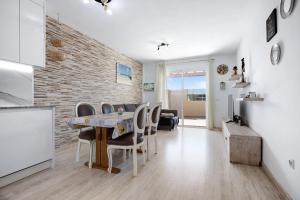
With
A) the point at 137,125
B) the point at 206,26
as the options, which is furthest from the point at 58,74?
the point at 206,26

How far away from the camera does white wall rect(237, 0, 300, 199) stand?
1.54 m

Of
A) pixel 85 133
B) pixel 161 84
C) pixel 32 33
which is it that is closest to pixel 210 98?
pixel 161 84

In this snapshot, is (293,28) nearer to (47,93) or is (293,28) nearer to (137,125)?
(137,125)

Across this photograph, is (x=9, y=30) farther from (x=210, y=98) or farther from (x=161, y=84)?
(x=210, y=98)

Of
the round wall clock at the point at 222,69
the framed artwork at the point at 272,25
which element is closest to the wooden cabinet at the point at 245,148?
the framed artwork at the point at 272,25

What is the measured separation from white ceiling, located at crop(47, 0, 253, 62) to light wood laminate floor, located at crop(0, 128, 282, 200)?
2782mm

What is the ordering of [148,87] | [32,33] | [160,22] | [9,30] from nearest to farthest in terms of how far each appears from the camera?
[9,30], [32,33], [160,22], [148,87]

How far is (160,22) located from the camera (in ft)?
11.6

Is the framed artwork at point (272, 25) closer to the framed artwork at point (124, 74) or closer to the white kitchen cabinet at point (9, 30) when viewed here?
the white kitchen cabinet at point (9, 30)

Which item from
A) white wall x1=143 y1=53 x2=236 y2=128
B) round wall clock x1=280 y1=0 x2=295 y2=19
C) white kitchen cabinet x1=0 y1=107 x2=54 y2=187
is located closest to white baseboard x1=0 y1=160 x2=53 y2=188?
white kitchen cabinet x1=0 y1=107 x2=54 y2=187

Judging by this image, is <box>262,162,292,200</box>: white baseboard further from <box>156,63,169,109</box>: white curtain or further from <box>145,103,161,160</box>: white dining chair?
<box>156,63,169,109</box>: white curtain

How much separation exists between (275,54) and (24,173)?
3.60m

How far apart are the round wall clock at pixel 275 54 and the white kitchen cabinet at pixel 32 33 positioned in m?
3.39

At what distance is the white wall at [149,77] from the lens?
7.24 meters
